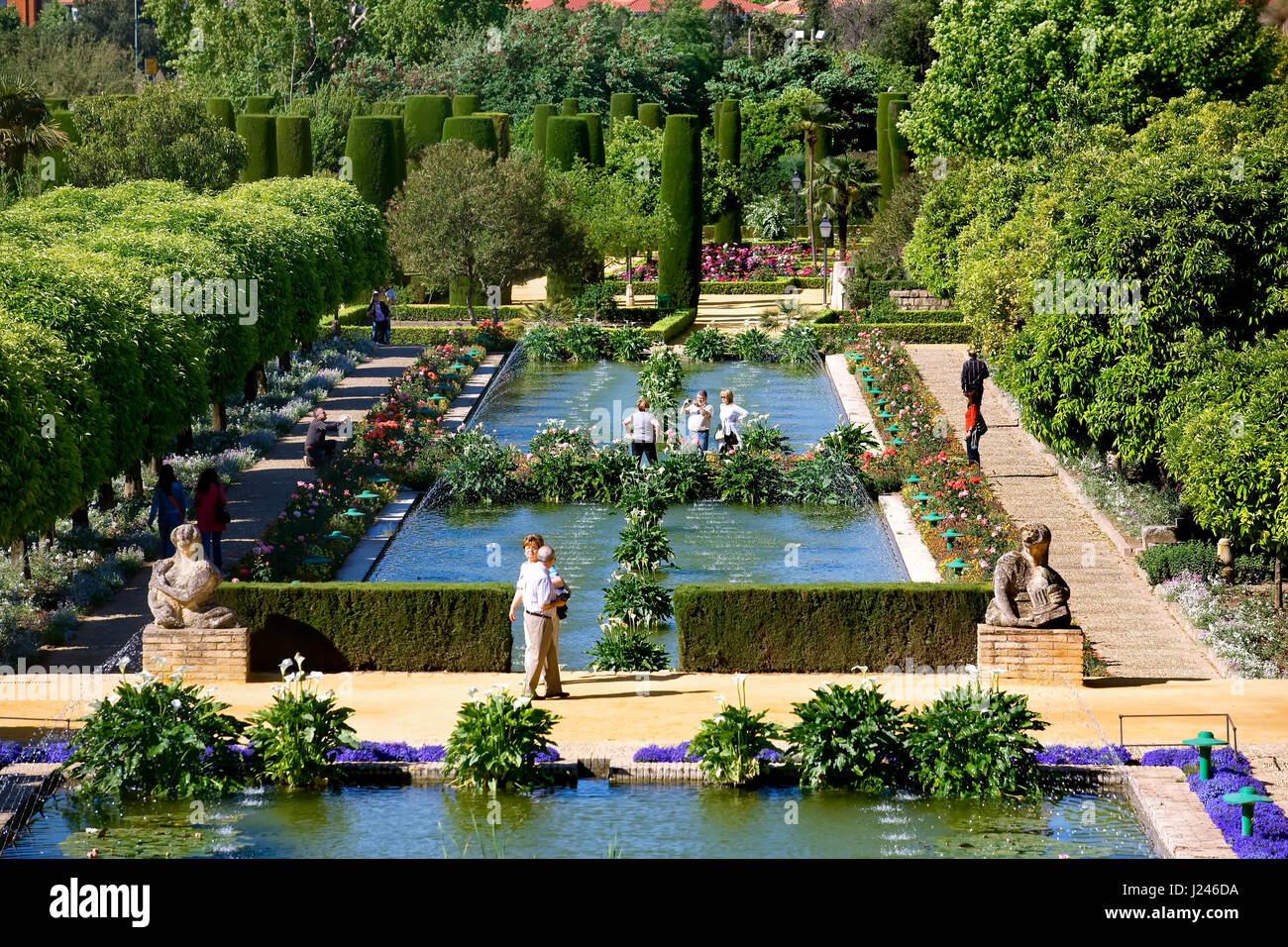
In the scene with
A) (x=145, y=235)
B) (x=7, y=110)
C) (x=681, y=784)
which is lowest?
(x=681, y=784)

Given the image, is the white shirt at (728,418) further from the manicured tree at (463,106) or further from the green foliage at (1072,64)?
the manicured tree at (463,106)

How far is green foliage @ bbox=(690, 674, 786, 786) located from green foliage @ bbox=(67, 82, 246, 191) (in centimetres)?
3391

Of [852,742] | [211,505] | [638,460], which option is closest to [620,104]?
→ [638,460]

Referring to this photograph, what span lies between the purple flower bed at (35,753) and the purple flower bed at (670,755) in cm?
407

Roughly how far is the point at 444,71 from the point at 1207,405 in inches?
2139

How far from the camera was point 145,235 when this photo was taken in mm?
25516

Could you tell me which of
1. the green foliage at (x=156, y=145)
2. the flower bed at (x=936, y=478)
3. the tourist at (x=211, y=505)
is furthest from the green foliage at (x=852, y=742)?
the green foliage at (x=156, y=145)

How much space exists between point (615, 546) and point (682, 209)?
24698 mm

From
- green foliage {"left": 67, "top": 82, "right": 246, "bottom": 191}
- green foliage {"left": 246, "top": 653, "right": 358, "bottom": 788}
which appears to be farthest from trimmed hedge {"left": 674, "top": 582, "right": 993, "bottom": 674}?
green foliage {"left": 67, "top": 82, "right": 246, "bottom": 191}

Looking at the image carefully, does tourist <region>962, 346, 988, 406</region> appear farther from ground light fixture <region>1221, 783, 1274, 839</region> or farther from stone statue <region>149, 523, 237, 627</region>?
ground light fixture <region>1221, 783, 1274, 839</region>

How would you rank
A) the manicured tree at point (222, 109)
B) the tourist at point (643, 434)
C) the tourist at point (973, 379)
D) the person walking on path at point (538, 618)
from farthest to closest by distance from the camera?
the manicured tree at point (222, 109) → the tourist at point (973, 379) → the tourist at point (643, 434) → the person walking on path at point (538, 618)

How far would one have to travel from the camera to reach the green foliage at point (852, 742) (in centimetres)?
1231
